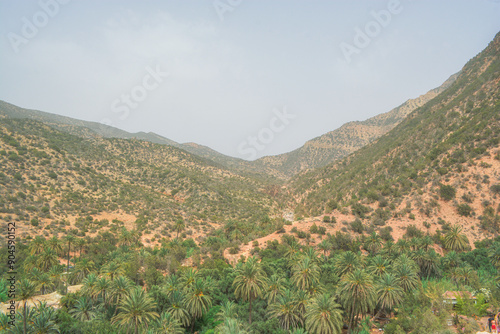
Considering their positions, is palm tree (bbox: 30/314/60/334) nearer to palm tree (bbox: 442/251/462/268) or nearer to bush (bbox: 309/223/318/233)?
bush (bbox: 309/223/318/233)

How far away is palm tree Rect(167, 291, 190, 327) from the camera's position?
93.1ft

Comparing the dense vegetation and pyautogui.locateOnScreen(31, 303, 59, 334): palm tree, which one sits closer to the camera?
pyautogui.locateOnScreen(31, 303, 59, 334): palm tree

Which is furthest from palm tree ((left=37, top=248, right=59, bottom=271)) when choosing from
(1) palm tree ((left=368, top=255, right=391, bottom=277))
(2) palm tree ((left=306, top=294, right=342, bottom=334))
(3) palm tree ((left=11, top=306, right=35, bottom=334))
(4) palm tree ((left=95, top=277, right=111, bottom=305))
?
(1) palm tree ((left=368, top=255, right=391, bottom=277))

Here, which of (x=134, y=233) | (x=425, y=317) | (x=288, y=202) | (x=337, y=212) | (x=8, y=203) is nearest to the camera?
(x=425, y=317)

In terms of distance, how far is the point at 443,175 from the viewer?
186 feet

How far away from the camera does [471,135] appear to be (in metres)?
57.6

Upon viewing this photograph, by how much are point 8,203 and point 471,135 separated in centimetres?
9872

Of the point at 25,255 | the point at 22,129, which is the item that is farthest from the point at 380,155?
the point at 22,129

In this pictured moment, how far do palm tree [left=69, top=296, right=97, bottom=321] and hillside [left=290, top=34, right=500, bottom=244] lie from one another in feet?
157

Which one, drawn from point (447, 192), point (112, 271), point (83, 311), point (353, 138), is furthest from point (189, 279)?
point (353, 138)

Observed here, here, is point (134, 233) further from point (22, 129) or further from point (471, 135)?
point (471, 135)

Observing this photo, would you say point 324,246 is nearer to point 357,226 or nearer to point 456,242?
point 357,226

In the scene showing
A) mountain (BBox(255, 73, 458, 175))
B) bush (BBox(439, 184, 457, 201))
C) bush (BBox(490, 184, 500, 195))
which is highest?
mountain (BBox(255, 73, 458, 175))

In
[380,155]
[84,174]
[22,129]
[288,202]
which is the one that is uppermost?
[22,129]
